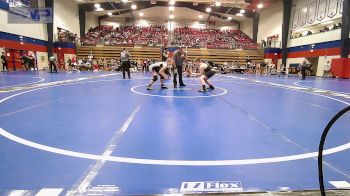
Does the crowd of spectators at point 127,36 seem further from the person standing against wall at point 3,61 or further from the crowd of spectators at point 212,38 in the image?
the person standing against wall at point 3,61

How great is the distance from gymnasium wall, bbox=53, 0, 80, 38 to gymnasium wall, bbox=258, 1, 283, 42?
27.9 metres

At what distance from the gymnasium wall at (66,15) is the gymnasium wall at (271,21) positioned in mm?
27863

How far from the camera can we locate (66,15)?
33781 mm

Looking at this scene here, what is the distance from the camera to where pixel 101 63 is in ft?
105

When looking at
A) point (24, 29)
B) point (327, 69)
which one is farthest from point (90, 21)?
point (327, 69)

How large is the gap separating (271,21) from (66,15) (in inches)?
1107

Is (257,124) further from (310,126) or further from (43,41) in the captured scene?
(43,41)

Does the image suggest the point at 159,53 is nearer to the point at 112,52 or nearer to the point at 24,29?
the point at 112,52

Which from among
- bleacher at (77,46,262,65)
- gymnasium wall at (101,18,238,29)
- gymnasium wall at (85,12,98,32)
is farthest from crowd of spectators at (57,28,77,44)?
gymnasium wall at (101,18,238,29)

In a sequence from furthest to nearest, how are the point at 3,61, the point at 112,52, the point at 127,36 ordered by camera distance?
1. the point at 127,36
2. the point at 112,52
3. the point at 3,61

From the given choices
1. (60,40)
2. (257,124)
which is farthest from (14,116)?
(60,40)

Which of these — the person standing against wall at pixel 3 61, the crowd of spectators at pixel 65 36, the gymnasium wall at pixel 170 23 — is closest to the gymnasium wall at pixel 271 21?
the gymnasium wall at pixel 170 23

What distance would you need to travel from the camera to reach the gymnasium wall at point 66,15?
31281 millimetres

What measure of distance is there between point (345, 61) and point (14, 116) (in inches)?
1007
